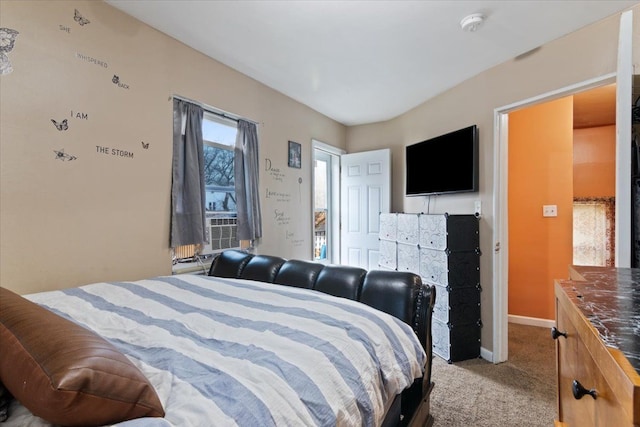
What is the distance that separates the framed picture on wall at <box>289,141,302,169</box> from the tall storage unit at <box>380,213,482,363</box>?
→ 5.34 ft

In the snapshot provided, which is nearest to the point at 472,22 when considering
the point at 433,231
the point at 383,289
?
the point at 433,231

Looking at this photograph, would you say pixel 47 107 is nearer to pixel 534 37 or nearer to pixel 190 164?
pixel 190 164

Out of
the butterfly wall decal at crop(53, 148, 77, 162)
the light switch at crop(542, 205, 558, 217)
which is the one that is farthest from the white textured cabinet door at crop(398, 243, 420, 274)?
the butterfly wall decal at crop(53, 148, 77, 162)

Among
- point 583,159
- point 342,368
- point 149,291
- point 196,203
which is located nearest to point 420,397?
point 342,368

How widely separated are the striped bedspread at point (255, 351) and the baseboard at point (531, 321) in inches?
116

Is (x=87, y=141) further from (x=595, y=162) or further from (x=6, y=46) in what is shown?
(x=595, y=162)

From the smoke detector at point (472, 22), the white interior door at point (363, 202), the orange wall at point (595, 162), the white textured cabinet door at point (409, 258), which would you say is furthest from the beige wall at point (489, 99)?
the orange wall at point (595, 162)

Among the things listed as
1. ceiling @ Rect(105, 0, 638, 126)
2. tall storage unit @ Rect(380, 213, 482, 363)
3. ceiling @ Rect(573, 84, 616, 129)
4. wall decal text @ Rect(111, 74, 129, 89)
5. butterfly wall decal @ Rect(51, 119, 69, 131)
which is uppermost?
ceiling @ Rect(105, 0, 638, 126)

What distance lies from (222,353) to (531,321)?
12.6 feet

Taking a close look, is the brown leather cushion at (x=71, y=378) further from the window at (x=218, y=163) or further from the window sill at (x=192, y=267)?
the window at (x=218, y=163)

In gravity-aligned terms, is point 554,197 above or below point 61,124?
below

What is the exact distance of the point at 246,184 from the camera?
2922mm

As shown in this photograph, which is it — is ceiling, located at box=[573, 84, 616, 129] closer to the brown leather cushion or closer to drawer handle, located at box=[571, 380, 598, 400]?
drawer handle, located at box=[571, 380, 598, 400]

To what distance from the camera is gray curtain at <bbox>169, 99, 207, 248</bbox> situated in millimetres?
2346
